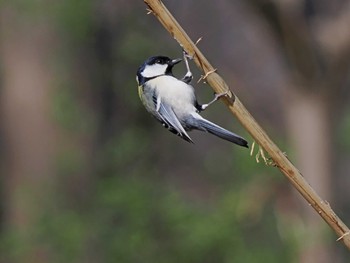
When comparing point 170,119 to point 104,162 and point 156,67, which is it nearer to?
point 156,67

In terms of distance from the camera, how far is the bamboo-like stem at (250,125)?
1.65 meters

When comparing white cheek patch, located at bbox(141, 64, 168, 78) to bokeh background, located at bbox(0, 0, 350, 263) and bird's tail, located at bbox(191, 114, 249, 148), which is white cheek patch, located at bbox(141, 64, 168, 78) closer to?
bird's tail, located at bbox(191, 114, 249, 148)

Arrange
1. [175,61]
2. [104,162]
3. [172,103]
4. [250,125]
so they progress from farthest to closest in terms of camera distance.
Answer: [104,162]
[172,103]
[175,61]
[250,125]

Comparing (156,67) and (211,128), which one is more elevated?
(156,67)

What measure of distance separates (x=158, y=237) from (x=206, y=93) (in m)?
1.18

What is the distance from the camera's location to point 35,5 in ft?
23.0

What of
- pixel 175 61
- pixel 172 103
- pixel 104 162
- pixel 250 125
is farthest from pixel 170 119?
pixel 104 162

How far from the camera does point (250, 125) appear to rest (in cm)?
169

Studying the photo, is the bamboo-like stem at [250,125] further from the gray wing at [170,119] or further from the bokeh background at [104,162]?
the bokeh background at [104,162]

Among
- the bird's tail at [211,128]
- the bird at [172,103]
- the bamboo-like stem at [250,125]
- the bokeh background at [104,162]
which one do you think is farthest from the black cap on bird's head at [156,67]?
the bokeh background at [104,162]

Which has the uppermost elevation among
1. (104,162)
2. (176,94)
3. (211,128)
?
(176,94)

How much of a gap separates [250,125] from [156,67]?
0.54 m

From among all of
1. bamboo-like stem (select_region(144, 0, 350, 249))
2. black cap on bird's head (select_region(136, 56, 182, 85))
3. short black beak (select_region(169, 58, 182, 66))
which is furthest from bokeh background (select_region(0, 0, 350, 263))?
bamboo-like stem (select_region(144, 0, 350, 249))

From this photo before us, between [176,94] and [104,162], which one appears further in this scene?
[104,162]
